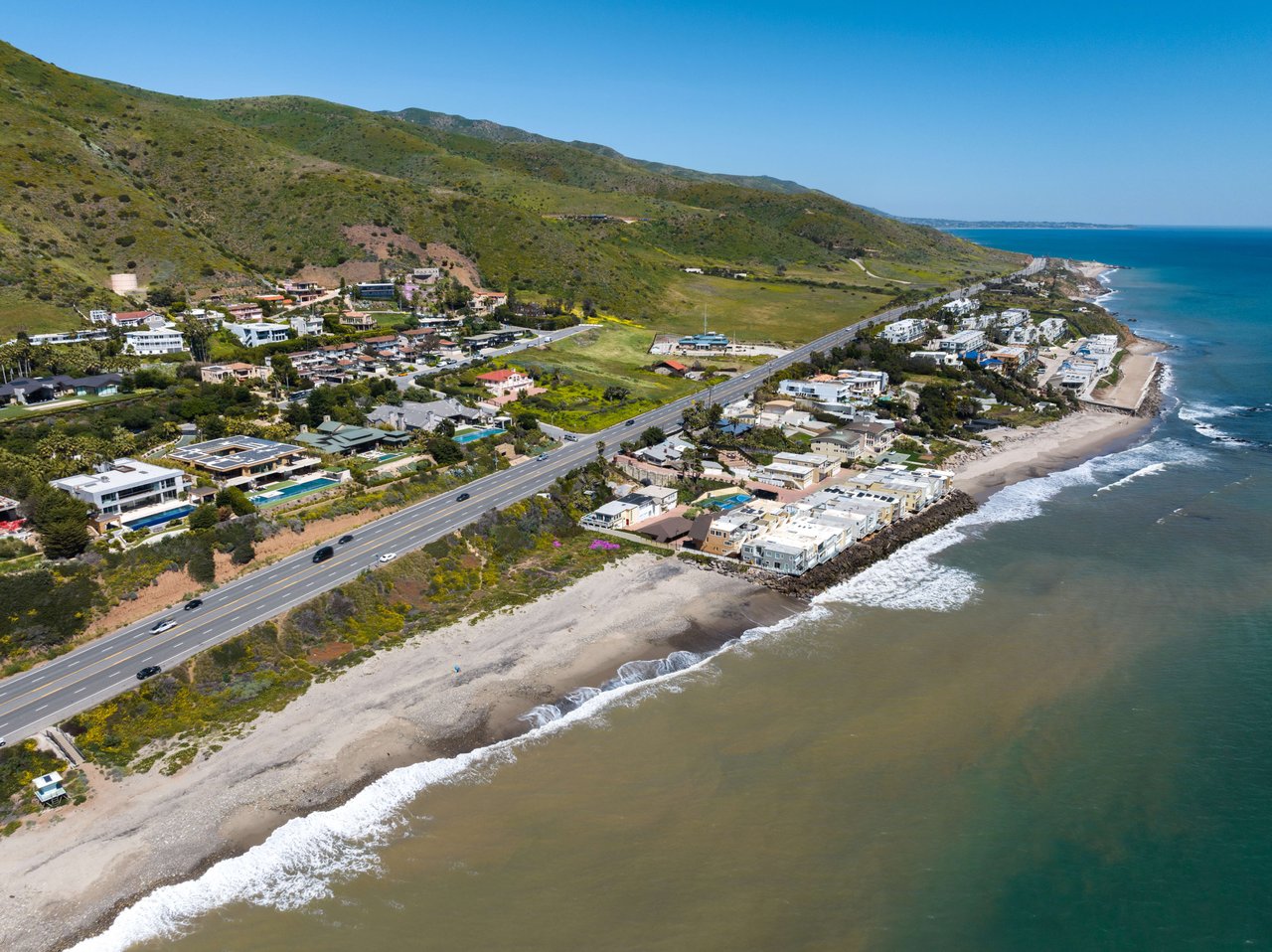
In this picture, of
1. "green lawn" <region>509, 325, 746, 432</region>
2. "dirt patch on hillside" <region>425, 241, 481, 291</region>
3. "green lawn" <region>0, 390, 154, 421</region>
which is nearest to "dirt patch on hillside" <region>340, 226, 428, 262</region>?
"dirt patch on hillside" <region>425, 241, 481, 291</region>

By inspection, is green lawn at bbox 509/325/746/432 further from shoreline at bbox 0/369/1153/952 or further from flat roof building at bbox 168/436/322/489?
shoreline at bbox 0/369/1153/952

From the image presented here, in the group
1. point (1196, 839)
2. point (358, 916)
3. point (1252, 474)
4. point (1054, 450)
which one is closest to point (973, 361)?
point (1054, 450)

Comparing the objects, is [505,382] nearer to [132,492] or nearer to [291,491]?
[291,491]

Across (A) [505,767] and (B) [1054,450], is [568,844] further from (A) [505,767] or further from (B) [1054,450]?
(B) [1054,450]

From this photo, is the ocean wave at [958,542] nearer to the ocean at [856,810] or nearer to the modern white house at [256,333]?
the ocean at [856,810]

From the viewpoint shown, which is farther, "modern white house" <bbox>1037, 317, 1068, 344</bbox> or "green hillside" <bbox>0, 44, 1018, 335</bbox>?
"modern white house" <bbox>1037, 317, 1068, 344</bbox>

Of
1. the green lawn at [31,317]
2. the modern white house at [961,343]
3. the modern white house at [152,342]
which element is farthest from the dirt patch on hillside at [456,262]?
the modern white house at [961,343]
